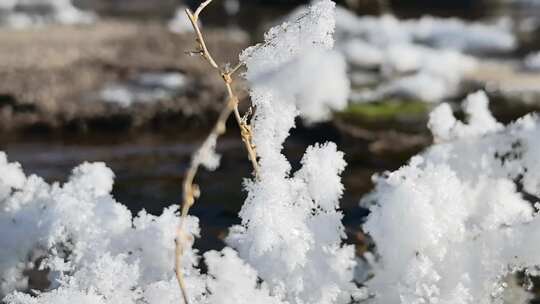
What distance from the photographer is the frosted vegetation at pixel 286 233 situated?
314cm

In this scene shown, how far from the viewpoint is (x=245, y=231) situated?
3420mm

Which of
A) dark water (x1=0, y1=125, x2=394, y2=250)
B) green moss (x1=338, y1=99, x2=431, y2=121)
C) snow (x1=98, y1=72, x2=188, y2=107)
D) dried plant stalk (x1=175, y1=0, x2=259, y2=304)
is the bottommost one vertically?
dried plant stalk (x1=175, y1=0, x2=259, y2=304)

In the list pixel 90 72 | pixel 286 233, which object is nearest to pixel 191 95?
pixel 90 72

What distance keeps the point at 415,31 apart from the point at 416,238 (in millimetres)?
17031

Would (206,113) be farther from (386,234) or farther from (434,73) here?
(386,234)

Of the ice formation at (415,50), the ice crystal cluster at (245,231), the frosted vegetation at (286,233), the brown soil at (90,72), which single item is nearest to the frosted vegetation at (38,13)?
the brown soil at (90,72)

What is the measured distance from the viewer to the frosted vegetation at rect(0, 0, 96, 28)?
62.7 ft

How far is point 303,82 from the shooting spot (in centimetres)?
273

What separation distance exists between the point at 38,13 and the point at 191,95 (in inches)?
470

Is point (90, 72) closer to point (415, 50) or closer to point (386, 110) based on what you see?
point (386, 110)

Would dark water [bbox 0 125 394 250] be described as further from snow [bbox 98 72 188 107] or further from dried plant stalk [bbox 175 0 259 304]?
dried plant stalk [bbox 175 0 259 304]

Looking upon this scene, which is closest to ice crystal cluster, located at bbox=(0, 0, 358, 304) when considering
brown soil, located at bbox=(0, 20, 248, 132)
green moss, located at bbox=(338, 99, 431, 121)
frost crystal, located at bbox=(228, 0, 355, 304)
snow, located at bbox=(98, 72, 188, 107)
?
frost crystal, located at bbox=(228, 0, 355, 304)

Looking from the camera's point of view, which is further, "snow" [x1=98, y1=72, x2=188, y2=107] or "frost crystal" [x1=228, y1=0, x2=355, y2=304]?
"snow" [x1=98, y1=72, x2=188, y2=107]

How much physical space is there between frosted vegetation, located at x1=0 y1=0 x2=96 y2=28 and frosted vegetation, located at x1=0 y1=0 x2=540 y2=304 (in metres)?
14.9
